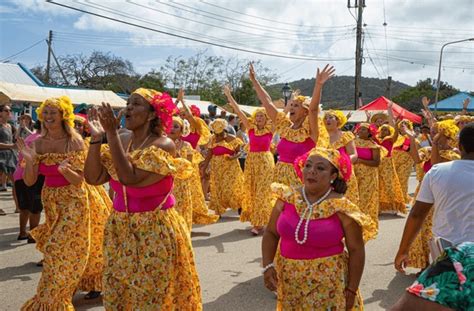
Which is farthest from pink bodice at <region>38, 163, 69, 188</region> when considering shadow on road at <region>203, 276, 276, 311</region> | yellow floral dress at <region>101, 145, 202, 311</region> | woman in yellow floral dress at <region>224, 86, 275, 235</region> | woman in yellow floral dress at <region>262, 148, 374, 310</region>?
woman in yellow floral dress at <region>224, 86, 275, 235</region>

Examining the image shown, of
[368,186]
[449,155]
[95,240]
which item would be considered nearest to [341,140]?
[449,155]

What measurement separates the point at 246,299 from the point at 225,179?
5383mm

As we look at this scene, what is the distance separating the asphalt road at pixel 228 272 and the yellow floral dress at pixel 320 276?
6.64 ft

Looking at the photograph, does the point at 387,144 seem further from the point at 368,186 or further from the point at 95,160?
the point at 95,160

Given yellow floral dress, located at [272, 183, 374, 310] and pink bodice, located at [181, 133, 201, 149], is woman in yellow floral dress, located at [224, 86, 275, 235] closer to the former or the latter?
pink bodice, located at [181, 133, 201, 149]

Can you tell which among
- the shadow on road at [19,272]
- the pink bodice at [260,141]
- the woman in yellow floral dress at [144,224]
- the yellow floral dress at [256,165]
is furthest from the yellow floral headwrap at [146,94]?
the pink bodice at [260,141]

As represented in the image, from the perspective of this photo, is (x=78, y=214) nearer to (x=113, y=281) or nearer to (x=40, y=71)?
(x=113, y=281)

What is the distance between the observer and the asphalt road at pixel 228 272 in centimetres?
548

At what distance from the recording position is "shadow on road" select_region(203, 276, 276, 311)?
17.4ft

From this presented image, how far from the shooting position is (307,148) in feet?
19.3

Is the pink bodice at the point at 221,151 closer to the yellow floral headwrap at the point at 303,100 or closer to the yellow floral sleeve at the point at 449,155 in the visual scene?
the yellow floral headwrap at the point at 303,100

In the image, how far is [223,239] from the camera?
28.3 ft

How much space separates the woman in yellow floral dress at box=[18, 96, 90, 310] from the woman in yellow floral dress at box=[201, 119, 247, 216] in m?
5.71

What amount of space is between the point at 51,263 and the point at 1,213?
21.9 ft
